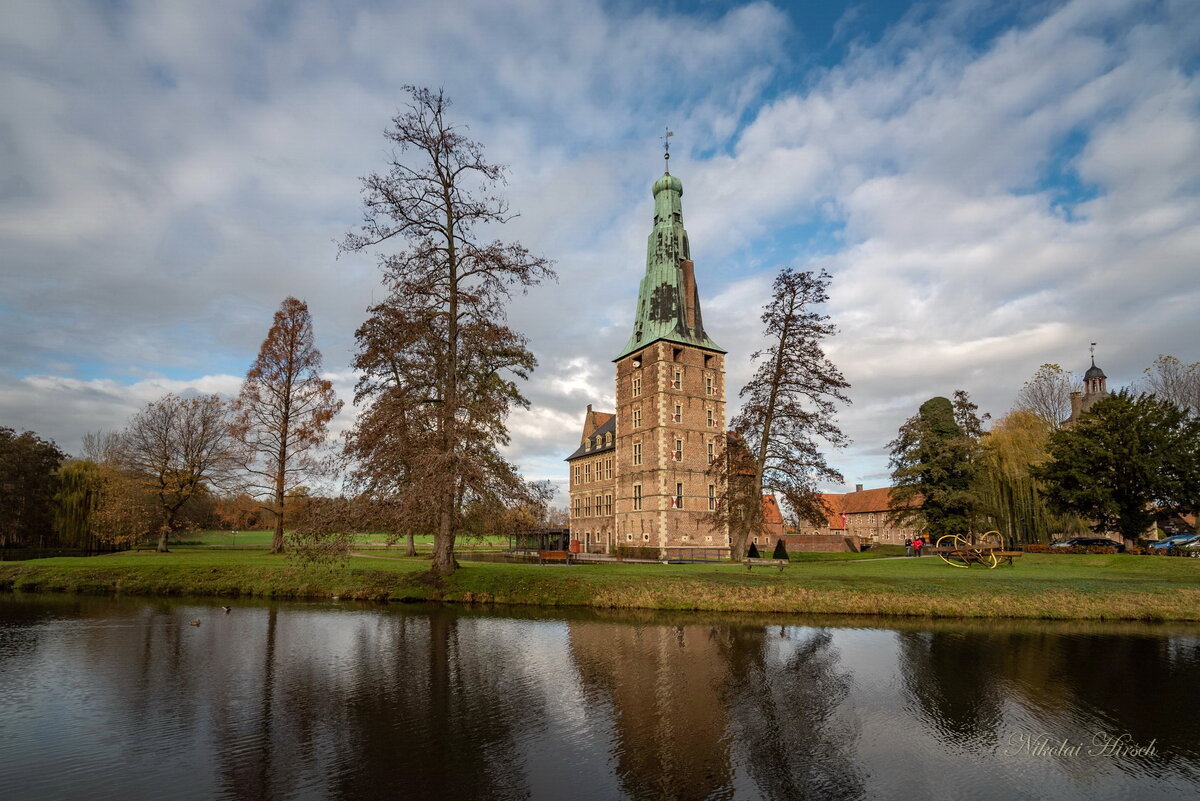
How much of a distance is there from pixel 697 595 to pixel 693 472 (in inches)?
1013

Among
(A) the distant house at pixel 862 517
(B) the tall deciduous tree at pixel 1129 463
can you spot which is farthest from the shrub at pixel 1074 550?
(A) the distant house at pixel 862 517

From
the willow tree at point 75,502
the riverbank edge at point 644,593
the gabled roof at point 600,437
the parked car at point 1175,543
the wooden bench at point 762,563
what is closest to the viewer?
the riverbank edge at point 644,593

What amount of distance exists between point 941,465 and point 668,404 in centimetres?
1823

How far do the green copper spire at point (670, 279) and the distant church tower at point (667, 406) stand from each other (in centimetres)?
8

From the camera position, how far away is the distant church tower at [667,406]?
45.4 m

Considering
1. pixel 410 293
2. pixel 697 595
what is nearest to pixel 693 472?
pixel 697 595

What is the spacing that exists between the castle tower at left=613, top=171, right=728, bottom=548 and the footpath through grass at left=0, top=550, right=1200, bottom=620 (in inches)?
719

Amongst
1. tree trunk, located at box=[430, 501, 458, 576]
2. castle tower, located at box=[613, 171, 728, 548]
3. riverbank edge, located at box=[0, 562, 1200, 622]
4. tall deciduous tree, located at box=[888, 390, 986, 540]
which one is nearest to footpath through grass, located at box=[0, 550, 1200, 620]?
riverbank edge, located at box=[0, 562, 1200, 622]

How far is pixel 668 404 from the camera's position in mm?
46375

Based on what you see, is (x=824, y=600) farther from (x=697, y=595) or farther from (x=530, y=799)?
(x=530, y=799)

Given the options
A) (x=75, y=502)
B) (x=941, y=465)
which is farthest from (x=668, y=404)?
(x=75, y=502)

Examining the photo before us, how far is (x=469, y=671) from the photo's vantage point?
11766mm

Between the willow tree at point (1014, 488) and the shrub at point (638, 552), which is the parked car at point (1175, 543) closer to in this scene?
the willow tree at point (1014, 488)

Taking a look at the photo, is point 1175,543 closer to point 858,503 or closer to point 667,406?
point 667,406
